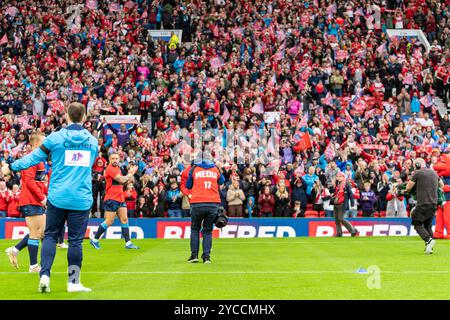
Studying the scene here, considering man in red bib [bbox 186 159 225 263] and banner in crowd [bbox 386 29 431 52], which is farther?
banner in crowd [bbox 386 29 431 52]

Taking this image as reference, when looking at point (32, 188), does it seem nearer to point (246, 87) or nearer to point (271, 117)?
point (271, 117)

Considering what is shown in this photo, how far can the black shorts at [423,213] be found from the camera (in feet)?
58.7

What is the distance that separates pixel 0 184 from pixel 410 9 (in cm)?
2463

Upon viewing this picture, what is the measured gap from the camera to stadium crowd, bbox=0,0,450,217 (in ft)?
91.9

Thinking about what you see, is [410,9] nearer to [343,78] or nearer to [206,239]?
[343,78]

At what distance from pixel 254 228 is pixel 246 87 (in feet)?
29.4

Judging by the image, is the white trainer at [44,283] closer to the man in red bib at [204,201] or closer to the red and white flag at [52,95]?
the man in red bib at [204,201]

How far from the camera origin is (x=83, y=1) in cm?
4134

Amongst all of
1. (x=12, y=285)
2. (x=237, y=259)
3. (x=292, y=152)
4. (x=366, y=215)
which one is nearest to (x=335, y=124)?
(x=292, y=152)

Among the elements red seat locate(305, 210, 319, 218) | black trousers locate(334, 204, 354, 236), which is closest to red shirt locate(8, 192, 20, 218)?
red seat locate(305, 210, 319, 218)

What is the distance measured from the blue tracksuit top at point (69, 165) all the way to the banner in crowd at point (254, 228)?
16.2 m

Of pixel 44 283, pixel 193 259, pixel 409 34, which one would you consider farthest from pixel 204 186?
pixel 409 34

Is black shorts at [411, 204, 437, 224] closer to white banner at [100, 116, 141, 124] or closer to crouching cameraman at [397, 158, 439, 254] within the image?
crouching cameraman at [397, 158, 439, 254]

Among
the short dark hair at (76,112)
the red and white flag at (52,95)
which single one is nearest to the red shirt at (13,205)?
the red and white flag at (52,95)
